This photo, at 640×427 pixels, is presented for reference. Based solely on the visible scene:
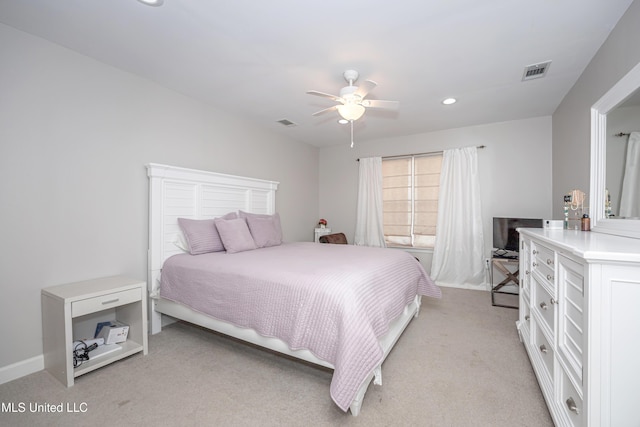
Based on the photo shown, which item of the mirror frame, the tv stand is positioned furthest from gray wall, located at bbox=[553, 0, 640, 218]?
the tv stand

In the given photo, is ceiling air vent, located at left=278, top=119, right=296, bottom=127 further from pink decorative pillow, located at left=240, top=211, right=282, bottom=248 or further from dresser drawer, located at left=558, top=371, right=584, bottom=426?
dresser drawer, located at left=558, top=371, right=584, bottom=426

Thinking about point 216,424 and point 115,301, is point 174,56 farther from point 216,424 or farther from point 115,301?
→ point 216,424

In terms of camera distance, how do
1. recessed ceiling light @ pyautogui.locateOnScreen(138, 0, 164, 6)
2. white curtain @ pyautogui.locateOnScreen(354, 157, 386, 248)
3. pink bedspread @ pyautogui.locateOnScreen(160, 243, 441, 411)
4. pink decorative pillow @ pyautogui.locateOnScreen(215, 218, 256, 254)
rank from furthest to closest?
white curtain @ pyautogui.locateOnScreen(354, 157, 386, 248), pink decorative pillow @ pyautogui.locateOnScreen(215, 218, 256, 254), recessed ceiling light @ pyautogui.locateOnScreen(138, 0, 164, 6), pink bedspread @ pyautogui.locateOnScreen(160, 243, 441, 411)

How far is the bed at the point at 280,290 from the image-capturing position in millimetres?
1594

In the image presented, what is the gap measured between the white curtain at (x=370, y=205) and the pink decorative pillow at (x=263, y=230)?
1.90 metres

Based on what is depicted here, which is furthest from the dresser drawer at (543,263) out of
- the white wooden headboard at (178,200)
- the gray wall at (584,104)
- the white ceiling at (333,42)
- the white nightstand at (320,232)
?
the white nightstand at (320,232)

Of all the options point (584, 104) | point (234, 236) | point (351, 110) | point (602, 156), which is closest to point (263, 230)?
point (234, 236)

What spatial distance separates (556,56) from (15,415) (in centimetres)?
458

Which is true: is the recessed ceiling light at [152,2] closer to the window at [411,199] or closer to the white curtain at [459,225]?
the window at [411,199]

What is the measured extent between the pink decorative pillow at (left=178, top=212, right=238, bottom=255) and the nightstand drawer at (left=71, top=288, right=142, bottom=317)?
0.69 metres

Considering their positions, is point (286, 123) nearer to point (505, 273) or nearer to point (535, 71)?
point (535, 71)

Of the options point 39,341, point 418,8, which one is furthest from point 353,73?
point 39,341

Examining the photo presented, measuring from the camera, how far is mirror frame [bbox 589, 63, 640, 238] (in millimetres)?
1810

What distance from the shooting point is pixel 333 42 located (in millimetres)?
2137
